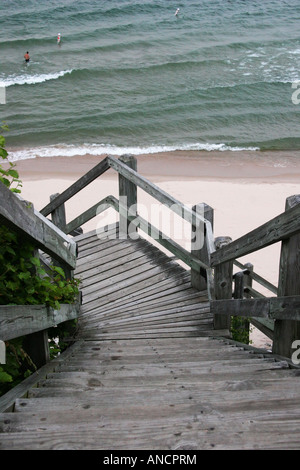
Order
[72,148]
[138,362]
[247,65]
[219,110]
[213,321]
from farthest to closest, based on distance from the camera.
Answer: [247,65]
[219,110]
[72,148]
[213,321]
[138,362]

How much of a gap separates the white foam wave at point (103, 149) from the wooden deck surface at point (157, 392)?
48.4 ft

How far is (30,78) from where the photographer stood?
27625 millimetres

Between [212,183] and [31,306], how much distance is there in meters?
13.2

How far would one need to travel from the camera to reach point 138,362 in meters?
3.42

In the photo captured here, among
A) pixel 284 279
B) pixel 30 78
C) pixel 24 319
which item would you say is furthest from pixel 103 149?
pixel 24 319

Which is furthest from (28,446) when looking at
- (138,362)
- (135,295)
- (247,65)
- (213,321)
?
(247,65)

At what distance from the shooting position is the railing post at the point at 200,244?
482cm

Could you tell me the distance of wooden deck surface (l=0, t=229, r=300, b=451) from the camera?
182 cm

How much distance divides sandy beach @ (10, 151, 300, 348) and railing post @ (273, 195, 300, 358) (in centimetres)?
728

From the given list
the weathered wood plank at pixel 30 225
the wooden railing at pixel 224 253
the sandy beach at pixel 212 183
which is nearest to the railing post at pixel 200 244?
the wooden railing at pixel 224 253

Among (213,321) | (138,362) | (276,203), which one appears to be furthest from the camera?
(276,203)

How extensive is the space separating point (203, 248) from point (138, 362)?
6.05 ft

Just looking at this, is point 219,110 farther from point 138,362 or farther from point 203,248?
point 138,362
